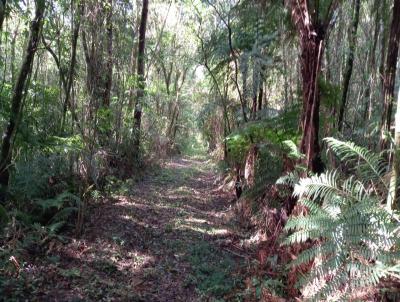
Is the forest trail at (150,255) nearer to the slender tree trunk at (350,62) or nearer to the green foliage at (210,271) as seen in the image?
the green foliage at (210,271)

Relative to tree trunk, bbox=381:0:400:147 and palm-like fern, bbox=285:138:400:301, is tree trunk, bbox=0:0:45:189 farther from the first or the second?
tree trunk, bbox=381:0:400:147

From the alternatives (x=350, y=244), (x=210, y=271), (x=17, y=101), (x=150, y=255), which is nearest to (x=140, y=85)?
(x=17, y=101)

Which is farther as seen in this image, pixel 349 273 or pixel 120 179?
pixel 120 179

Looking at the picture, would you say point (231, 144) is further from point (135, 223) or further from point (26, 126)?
point (26, 126)

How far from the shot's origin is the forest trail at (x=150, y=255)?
430 cm

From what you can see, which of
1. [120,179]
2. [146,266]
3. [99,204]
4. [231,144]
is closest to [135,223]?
[99,204]

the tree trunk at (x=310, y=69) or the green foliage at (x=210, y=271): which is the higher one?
the tree trunk at (x=310, y=69)

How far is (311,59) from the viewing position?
175 inches

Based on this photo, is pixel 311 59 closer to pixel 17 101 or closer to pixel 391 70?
pixel 391 70

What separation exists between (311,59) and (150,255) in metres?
3.24

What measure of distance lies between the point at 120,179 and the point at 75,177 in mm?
2741

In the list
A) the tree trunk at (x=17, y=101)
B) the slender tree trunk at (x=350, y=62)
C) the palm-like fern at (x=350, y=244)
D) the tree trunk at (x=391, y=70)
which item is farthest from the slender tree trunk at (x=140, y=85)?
the palm-like fern at (x=350, y=244)

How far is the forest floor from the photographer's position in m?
4.23

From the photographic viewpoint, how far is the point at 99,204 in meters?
7.05
